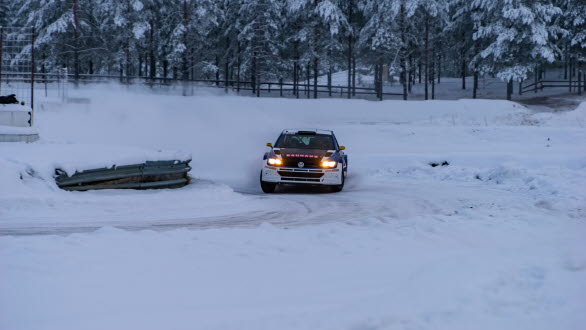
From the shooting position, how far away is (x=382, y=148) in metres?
22.6

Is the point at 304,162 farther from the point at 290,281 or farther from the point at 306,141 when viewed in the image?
the point at 290,281

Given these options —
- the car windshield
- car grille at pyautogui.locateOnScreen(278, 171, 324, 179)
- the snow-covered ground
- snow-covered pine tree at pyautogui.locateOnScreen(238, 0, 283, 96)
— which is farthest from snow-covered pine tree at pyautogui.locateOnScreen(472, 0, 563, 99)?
car grille at pyautogui.locateOnScreen(278, 171, 324, 179)

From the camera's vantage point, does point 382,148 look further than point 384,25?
No

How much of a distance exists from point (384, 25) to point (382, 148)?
21.6 meters

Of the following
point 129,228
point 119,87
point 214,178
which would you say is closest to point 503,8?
point 119,87

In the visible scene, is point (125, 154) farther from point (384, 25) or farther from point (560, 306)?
point (384, 25)

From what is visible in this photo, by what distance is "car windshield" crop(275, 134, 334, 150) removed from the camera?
14773 millimetres

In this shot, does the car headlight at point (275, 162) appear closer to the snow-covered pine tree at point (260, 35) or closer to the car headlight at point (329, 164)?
the car headlight at point (329, 164)

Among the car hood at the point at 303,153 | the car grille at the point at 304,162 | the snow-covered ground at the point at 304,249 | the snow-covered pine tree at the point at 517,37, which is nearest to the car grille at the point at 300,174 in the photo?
the car grille at the point at 304,162

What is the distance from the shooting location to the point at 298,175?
13.8 meters

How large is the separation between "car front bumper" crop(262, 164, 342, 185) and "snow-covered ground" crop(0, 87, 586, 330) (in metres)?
0.46

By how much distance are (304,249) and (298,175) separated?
6919 millimetres

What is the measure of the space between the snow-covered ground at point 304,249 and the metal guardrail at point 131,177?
236 millimetres

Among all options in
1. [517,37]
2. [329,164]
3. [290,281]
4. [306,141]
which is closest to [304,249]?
[290,281]
